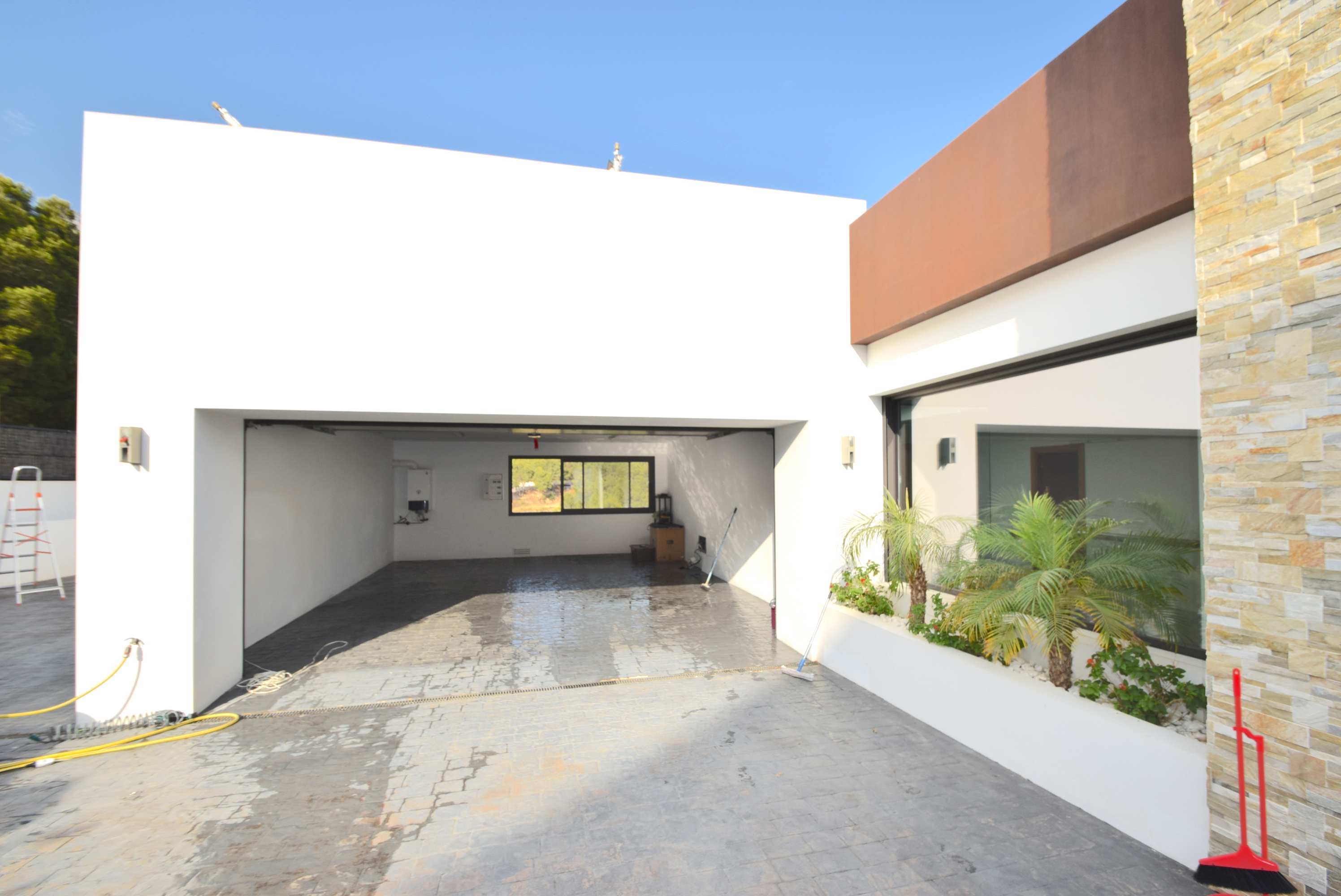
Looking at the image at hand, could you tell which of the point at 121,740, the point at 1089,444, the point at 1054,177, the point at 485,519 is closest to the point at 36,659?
the point at 121,740

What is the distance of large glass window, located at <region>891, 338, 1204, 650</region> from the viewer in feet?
9.62

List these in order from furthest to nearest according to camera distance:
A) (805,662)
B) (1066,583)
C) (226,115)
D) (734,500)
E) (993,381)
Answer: (734,500)
(805,662)
(226,115)
(993,381)
(1066,583)

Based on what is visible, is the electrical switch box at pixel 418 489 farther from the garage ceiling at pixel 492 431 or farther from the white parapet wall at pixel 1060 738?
the white parapet wall at pixel 1060 738

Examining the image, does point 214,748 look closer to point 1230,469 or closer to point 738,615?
point 738,615

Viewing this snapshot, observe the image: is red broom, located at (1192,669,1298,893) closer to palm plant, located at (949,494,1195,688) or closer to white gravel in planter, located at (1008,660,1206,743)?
white gravel in planter, located at (1008,660,1206,743)

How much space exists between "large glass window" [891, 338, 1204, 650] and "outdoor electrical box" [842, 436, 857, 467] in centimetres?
58

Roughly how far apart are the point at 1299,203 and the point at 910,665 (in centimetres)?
315

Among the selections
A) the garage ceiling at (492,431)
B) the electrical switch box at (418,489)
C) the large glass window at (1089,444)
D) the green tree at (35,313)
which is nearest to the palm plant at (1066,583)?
the large glass window at (1089,444)

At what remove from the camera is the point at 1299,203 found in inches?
79.8

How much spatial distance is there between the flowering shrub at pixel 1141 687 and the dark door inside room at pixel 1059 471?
1004mm

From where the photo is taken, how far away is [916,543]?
434 centimetres

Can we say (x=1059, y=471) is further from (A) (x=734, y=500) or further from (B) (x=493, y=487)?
(B) (x=493, y=487)

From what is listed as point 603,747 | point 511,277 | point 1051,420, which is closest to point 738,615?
point 603,747

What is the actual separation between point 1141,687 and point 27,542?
12454 millimetres
